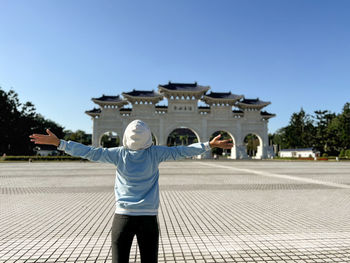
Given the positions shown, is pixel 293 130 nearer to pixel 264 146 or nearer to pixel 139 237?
pixel 264 146

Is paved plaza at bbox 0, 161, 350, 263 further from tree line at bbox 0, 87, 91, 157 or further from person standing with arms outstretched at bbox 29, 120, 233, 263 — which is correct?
tree line at bbox 0, 87, 91, 157

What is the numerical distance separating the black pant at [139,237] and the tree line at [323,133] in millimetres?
44057

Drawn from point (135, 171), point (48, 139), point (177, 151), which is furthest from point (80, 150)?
point (177, 151)

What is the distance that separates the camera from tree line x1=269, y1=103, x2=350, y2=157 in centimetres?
4294


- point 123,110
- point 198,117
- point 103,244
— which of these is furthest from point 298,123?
point 103,244

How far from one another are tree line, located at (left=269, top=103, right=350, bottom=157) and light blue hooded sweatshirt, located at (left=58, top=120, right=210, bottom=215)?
1730 inches

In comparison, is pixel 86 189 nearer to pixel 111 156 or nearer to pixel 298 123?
pixel 111 156

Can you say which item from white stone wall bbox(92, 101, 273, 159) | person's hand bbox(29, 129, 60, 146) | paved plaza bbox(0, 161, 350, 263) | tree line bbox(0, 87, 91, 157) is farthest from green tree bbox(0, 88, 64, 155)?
person's hand bbox(29, 129, 60, 146)

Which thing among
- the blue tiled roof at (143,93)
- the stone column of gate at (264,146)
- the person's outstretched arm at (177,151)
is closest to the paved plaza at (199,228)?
the person's outstretched arm at (177,151)

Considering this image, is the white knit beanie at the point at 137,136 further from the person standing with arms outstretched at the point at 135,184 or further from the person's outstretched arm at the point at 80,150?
the person's outstretched arm at the point at 80,150

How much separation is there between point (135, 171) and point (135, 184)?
4.1 inches

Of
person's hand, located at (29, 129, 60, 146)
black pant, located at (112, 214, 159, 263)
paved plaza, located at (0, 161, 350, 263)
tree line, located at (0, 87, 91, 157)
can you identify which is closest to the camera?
black pant, located at (112, 214, 159, 263)

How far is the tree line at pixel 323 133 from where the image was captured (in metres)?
42.9

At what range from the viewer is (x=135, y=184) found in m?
1.92
